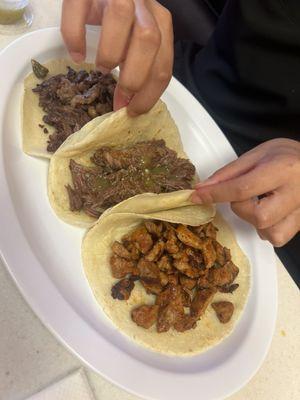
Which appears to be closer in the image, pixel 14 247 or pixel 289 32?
pixel 14 247

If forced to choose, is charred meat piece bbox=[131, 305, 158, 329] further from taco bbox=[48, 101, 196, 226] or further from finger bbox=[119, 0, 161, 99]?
finger bbox=[119, 0, 161, 99]

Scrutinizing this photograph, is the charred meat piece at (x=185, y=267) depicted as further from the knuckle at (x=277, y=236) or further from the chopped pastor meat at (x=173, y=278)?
the knuckle at (x=277, y=236)

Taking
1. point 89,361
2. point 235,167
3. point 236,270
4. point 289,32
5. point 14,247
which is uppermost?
point 289,32

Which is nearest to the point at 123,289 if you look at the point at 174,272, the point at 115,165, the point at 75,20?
the point at 174,272

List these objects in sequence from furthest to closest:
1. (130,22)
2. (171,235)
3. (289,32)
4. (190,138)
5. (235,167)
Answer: (190,138) → (289,32) → (171,235) → (235,167) → (130,22)

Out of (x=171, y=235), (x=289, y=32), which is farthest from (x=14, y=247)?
(x=289, y=32)

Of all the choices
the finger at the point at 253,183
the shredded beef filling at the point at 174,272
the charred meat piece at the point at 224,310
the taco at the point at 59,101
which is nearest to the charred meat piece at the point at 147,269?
the shredded beef filling at the point at 174,272

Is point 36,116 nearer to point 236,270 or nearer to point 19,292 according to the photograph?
point 19,292
